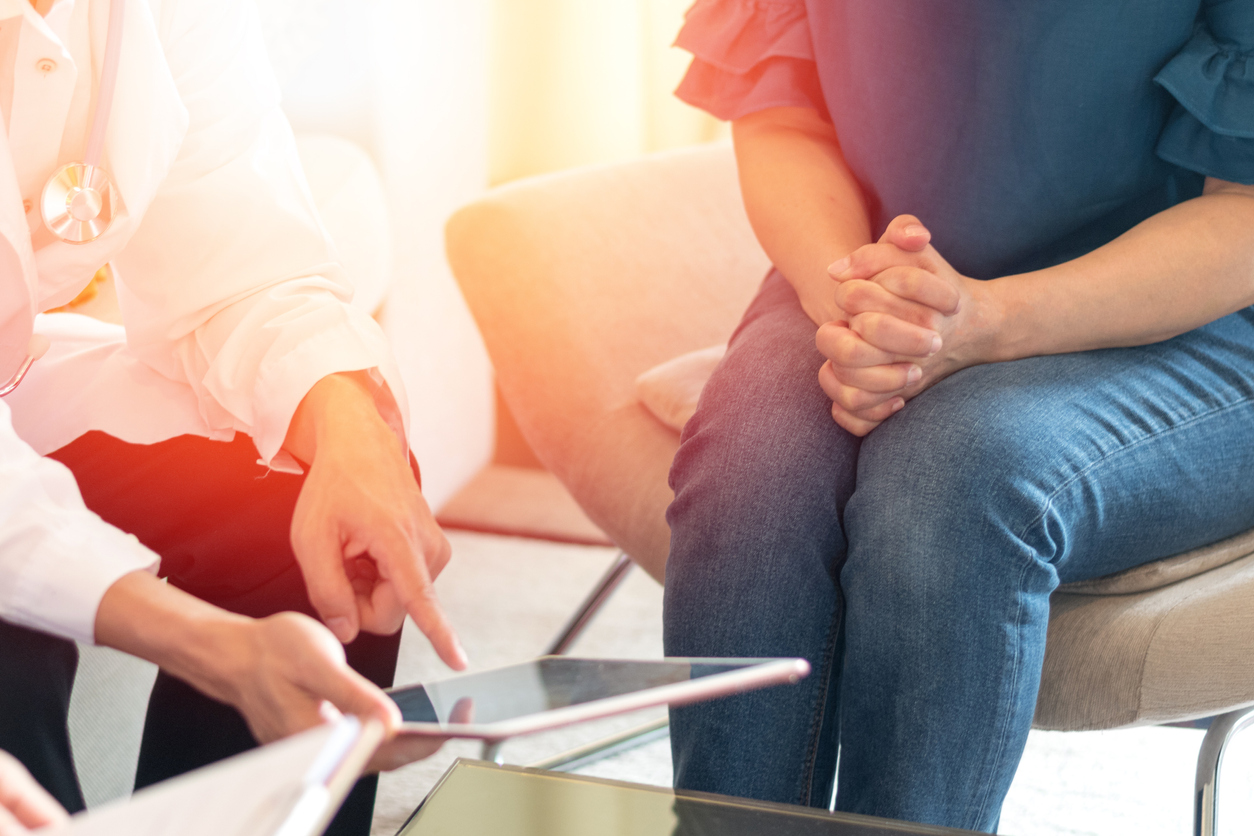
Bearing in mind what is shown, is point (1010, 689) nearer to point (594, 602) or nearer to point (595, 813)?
point (595, 813)

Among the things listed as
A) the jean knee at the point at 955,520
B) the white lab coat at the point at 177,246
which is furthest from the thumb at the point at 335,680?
the jean knee at the point at 955,520

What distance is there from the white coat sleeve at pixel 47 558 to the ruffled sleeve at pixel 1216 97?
0.72 m

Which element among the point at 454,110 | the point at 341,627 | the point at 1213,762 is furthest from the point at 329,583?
the point at 454,110

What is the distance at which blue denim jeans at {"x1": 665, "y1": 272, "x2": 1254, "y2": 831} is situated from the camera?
0.64 m

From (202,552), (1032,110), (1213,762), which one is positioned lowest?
(1213,762)

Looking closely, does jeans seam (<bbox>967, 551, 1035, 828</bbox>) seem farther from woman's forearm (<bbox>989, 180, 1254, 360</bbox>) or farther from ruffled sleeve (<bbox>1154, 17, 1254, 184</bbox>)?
ruffled sleeve (<bbox>1154, 17, 1254, 184</bbox>)

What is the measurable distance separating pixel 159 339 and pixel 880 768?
0.54 m

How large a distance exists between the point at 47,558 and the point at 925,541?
47cm

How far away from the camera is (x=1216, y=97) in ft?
2.39

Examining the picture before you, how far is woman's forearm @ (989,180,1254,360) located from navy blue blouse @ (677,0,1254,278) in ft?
0.15

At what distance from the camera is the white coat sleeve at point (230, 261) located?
66 cm

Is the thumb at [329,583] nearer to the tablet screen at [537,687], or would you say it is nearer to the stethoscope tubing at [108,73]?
the tablet screen at [537,687]

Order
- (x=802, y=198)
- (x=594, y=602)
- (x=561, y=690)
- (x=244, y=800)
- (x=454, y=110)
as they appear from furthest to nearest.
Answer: (x=454, y=110), (x=594, y=602), (x=802, y=198), (x=561, y=690), (x=244, y=800)

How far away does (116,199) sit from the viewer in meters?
0.64
